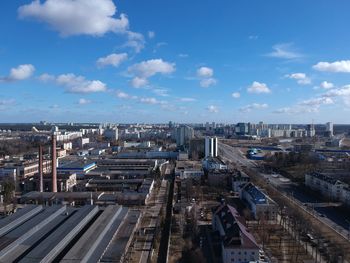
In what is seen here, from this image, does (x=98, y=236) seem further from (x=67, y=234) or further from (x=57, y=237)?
(x=57, y=237)

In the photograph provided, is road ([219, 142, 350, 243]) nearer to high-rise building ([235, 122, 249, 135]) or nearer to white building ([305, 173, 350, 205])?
white building ([305, 173, 350, 205])

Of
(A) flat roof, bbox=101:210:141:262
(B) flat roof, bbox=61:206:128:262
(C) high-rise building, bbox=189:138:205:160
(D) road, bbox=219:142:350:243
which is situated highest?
(C) high-rise building, bbox=189:138:205:160

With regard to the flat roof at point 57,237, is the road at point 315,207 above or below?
below

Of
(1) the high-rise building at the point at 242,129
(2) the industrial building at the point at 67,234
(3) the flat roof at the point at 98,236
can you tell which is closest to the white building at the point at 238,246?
(2) the industrial building at the point at 67,234

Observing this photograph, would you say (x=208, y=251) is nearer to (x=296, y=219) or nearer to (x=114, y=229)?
(x=114, y=229)

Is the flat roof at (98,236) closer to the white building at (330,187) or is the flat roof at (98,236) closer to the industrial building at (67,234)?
the industrial building at (67,234)

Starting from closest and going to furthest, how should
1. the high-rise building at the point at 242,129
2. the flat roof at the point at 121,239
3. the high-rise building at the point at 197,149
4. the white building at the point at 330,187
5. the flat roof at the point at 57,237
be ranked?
the flat roof at the point at 57,237 < the flat roof at the point at 121,239 < the white building at the point at 330,187 < the high-rise building at the point at 197,149 < the high-rise building at the point at 242,129

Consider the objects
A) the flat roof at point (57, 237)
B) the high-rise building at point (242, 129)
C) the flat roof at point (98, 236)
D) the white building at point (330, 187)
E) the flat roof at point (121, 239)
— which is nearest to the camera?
the flat roof at point (57, 237)

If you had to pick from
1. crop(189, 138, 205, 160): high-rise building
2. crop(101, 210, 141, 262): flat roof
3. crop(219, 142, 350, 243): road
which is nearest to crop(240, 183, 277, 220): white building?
crop(219, 142, 350, 243): road
